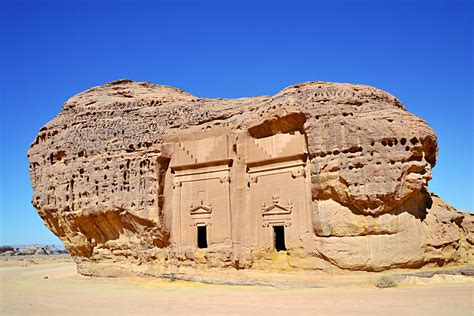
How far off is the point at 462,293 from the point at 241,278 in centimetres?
1062

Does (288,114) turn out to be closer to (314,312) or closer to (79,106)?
(314,312)

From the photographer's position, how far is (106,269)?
2850 cm

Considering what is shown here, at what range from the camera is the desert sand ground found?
14.0 meters

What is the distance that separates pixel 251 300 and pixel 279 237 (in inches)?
288

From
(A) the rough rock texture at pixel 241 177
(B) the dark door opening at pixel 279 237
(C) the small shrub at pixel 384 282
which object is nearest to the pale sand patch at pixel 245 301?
(C) the small shrub at pixel 384 282

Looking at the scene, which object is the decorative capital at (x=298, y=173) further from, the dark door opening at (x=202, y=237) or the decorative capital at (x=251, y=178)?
the dark door opening at (x=202, y=237)

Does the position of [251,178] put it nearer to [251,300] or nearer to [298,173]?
[298,173]

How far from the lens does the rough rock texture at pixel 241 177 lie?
2020 centimetres

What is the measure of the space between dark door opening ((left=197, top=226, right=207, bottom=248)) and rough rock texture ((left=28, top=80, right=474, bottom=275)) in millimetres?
760

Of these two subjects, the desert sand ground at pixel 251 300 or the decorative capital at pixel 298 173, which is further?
the decorative capital at pixel 298 173

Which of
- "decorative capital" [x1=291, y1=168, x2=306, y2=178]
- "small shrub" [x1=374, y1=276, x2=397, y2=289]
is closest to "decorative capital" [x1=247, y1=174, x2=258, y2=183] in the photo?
"decorative capital" [x1=291, y1=168, x2=306, y2=178]

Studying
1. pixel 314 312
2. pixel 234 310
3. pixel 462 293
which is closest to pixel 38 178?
pixel 234 310

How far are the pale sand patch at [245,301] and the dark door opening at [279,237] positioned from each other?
278cm

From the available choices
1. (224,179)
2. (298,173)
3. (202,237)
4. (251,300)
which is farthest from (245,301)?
(202,237)
